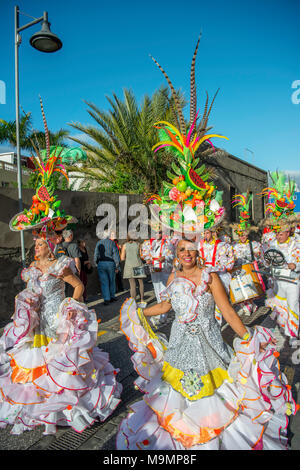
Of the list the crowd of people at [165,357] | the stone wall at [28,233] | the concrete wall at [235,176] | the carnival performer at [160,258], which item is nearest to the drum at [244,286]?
the carnival performer at [160,258]

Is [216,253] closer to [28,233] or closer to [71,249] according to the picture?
[71,249]

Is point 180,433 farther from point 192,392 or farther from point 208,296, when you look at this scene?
point 208,296

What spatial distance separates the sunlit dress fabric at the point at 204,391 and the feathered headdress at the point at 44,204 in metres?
1.76

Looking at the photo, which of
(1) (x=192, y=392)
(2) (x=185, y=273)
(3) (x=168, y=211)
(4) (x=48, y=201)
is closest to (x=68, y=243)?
(4) (x=48, y=201)

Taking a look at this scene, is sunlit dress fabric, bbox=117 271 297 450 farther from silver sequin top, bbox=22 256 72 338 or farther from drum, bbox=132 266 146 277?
drum, bbox=132 266 146 277

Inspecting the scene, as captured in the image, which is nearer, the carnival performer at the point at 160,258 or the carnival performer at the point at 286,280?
the carnival performer at the point at 286,280

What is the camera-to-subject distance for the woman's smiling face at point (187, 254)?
3.00 metres

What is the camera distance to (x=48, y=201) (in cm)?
421

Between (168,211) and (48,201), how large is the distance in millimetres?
1527

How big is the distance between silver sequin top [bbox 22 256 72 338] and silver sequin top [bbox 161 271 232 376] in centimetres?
138

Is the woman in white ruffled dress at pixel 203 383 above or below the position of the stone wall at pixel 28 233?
below

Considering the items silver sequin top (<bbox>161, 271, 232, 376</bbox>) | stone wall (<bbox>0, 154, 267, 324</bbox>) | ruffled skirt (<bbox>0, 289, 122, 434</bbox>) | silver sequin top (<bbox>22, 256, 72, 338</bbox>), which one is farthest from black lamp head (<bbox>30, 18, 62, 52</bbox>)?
silver sequin top (<bbox>161, 271, 232, 376</bbox>)

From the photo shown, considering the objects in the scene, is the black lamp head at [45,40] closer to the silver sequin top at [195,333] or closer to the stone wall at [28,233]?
the stone wall at [28,233]

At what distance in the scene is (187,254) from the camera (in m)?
3.00
